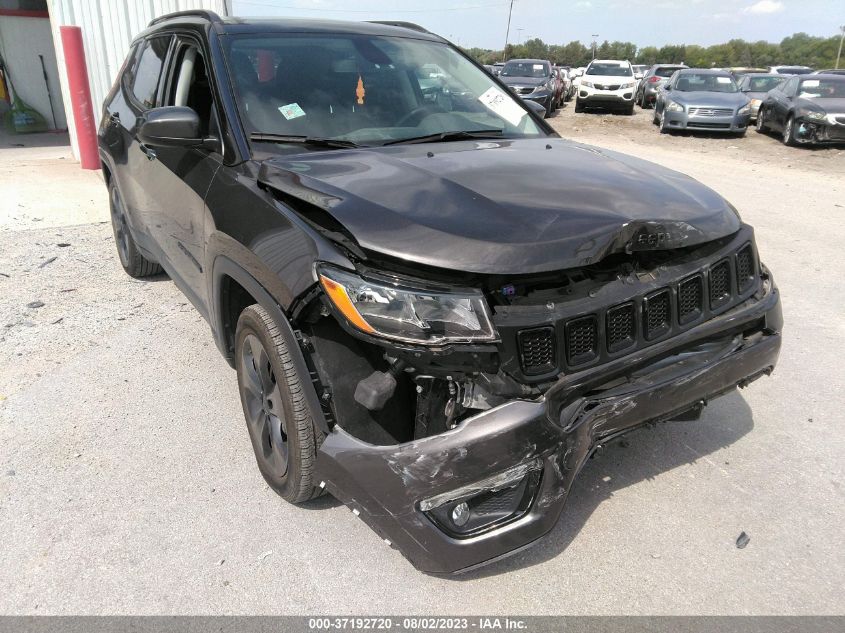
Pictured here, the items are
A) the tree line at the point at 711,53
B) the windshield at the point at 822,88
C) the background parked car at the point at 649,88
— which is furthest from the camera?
the tree line at the point at 711,53

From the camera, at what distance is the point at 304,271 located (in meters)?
2.14

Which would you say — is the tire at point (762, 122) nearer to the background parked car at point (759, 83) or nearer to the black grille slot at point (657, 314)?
the background parked car at point (759, 83)

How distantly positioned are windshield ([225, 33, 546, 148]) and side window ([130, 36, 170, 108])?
3.41ft

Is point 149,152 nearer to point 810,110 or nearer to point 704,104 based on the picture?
point 810,110

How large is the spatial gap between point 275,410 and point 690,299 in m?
1.58

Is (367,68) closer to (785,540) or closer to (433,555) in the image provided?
(433,555)

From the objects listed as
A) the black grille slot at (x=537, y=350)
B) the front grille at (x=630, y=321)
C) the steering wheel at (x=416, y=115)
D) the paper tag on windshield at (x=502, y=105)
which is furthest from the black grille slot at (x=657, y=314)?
the paper tag on windshield at (x=502, y=105)

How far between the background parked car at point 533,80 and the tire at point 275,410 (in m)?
16.1

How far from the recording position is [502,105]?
369 centimetres

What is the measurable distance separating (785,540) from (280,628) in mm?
1871

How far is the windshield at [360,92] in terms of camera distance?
2953mm

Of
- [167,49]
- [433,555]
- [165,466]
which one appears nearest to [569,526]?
[433,555]

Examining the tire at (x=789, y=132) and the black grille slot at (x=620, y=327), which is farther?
the tire at (x=789, y=132)

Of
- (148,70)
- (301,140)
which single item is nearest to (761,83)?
(148,70)
